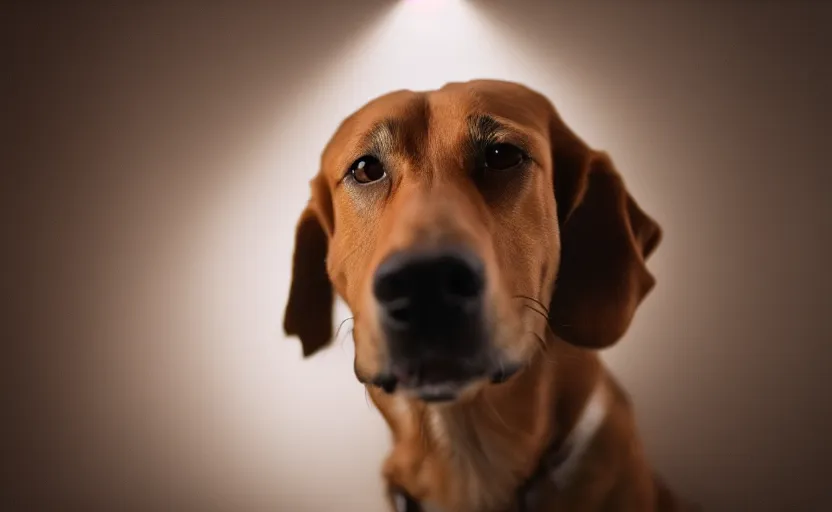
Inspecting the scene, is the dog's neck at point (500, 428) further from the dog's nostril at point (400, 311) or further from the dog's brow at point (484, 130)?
the dog's brow at point (484, 130)

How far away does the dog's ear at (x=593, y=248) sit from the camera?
1336mm

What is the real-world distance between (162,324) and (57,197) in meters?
0.62

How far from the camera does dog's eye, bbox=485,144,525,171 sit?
4.00 ft

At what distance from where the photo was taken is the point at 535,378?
125 centimetres

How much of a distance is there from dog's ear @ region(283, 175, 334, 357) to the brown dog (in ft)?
0.33

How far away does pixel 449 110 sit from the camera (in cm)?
125

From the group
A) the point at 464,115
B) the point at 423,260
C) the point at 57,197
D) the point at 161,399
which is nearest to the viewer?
the point at 423,260

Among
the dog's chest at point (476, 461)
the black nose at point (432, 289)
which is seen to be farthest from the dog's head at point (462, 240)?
the dog's chest at point (476, 461)

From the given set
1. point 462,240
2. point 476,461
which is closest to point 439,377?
point 462,240

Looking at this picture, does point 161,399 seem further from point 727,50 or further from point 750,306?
point 727,50

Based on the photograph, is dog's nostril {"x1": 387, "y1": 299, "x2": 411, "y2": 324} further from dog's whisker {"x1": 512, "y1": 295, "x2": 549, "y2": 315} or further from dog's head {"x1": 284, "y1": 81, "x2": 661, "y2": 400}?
dog's whisker {"x1": 512, "y1": 295, "x2": 549, "y2": 315}

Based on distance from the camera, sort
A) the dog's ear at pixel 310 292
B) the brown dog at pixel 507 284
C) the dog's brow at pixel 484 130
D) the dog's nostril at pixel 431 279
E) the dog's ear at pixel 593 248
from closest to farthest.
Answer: the dog's nostril at pixel 431 279
the brown dog at pixel 507 284
the dog's brow at pixel 484 130
the dog's ear at pixel 593 248
the dog's ear at pixel 310 292

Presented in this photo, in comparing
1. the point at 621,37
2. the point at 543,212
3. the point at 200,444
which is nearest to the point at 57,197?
the point at 200,444

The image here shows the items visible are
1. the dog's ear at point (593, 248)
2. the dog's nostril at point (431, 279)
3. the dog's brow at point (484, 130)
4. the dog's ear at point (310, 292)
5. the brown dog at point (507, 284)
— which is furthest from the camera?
the dog's ear at point (310, 292)
